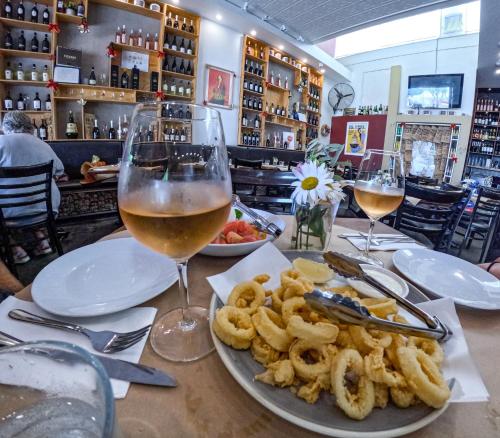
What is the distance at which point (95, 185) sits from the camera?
3.41 m

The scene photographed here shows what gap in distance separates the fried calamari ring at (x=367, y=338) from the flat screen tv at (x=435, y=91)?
9835 mm

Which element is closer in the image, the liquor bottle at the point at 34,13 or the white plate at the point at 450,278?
the white plate at the point at 450,278

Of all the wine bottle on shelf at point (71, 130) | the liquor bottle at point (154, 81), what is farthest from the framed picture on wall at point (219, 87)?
the wine bottle on shelf at point (71, 130)

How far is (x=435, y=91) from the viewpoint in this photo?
8070 mm

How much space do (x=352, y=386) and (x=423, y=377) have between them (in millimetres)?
80

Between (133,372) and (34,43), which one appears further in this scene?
(34,43)

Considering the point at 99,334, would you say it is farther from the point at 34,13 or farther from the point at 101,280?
the point at 34,13

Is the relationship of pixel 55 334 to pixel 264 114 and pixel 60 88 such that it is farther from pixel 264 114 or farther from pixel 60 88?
pixel 264 114

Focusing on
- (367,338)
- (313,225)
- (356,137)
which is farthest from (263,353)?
(356,137)

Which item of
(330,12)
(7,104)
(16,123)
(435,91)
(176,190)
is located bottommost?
(176,190)

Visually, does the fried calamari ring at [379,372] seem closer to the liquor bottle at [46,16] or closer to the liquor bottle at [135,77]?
the liquor bottle at [135,77]

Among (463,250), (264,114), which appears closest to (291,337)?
(463,250)

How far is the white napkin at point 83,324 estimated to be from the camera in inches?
17.5

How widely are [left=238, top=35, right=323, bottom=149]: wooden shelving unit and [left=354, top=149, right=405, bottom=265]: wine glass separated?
574 cm
